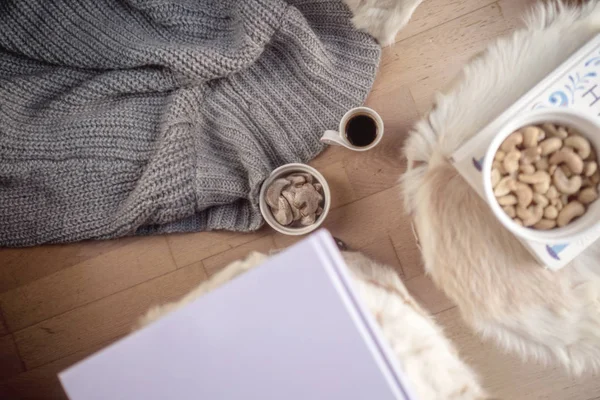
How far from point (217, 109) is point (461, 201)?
449 mm

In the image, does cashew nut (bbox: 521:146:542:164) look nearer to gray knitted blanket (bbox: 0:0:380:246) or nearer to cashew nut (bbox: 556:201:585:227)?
cashew nut (bbox: 556:201:585:227)

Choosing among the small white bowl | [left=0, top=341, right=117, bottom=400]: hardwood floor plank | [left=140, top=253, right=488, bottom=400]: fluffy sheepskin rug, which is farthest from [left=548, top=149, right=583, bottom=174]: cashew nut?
[left=0, top=341, right=117, bottom=400]: hardwood floor plank

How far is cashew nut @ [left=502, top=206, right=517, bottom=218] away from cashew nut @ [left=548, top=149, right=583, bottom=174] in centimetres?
7

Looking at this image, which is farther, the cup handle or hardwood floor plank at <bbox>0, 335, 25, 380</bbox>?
hardwood floor plank at <bbox>0, 335, 25, 380</bbox>

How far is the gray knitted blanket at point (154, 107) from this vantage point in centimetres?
76

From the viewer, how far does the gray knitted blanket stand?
760 millimetres

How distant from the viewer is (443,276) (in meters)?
0.61

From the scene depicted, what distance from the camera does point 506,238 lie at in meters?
0.58

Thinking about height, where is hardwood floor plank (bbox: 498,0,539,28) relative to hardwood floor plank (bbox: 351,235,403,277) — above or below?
above

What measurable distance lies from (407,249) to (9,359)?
812 millimetres

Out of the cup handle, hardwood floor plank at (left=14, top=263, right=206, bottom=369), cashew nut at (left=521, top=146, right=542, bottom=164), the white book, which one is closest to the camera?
the white book

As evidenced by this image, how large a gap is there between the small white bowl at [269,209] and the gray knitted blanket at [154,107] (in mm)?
25

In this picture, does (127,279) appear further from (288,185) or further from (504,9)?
(504,9)

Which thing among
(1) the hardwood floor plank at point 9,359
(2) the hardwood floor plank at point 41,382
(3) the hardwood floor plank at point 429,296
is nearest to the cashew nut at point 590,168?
(3) the hardwood floor plank at point 429,296
